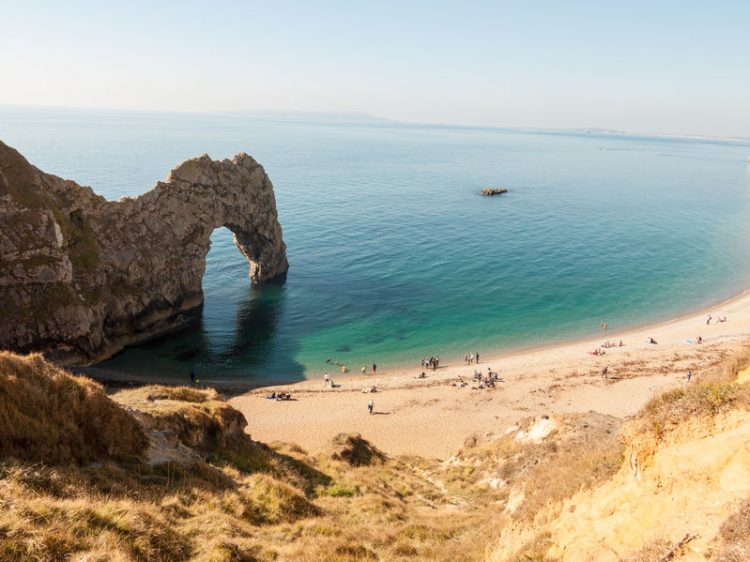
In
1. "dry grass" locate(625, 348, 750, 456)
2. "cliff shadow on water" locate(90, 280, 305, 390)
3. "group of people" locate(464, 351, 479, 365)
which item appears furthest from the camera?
"group of people" locate(464, 351, 479, 365)

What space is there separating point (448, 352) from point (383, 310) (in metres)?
10.8

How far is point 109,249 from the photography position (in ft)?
147

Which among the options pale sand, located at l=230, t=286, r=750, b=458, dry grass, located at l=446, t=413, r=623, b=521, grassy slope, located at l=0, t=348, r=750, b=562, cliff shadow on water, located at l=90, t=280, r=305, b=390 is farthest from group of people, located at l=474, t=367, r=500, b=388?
grassy slope, located at l=0, t=348, r=750, b=562

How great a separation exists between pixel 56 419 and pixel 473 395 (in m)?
31.1

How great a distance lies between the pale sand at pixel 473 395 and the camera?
108ft

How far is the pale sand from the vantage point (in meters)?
32.8

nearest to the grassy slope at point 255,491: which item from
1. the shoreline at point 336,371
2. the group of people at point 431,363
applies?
the shoreline at point 336,371

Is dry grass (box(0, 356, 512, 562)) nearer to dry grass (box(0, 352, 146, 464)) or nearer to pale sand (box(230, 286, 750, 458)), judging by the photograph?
dry grass (box(0, 352, 146, 464))

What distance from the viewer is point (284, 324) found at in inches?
2031

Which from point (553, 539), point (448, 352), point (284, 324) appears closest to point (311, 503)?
point (553, 539)

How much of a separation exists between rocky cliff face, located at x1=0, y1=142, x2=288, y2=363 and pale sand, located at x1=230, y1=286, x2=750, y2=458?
16.9 m

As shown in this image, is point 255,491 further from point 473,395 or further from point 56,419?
point 473,395

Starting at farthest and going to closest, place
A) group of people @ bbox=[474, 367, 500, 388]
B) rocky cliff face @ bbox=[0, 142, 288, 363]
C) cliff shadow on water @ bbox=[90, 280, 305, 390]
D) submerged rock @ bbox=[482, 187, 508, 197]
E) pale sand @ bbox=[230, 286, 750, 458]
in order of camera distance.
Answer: submerged rock @ bbox=[482, 187, 508, 197] < cliff shadow on water @ bbox=[90, 280, 305, 390] < group of people @ bbox=[474, 367, 500, 388] < rocky cliff face @ bbox=[0, 142, 288, 363] < pale sand @ bbox=[230, 286, 750, 458]

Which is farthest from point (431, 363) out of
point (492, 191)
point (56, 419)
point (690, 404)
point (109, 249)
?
point (492, 191)
